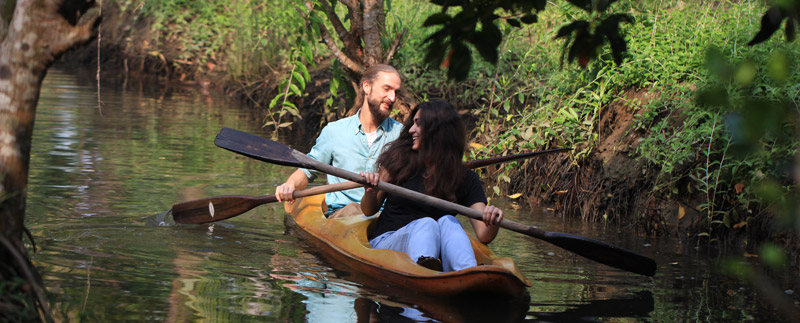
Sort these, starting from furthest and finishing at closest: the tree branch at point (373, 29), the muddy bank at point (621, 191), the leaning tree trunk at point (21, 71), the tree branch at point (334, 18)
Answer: the tree branch at point (334, 18) → the tree branch at point (373, 29) → the muddy bank at point (621, 191) → the leaning tree trunk at point (21, 71)

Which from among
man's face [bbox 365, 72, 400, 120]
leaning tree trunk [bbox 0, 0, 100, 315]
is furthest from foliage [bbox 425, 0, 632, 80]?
man's face [bbox 365, 72, 400, 120]

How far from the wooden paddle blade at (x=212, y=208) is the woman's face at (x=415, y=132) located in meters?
1.39

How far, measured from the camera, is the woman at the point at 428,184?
461cm

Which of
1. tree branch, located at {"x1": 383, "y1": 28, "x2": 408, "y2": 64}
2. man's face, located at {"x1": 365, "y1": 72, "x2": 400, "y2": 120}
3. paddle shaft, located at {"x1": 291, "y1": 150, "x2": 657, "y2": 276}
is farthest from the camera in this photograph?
tree branch, located at {"x1": 383, "y1": 28, "x2": 408, "y2": 64}

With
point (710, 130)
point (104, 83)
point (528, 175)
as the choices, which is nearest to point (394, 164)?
point (710, 130)

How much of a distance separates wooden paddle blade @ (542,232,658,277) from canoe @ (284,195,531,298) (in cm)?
39

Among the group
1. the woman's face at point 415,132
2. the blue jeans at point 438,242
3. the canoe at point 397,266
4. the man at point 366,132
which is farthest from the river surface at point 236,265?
the woman's face at point 415,132

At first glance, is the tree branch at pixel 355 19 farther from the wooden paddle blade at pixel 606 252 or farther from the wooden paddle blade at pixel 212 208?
the wooden paddle blade at pixel 606 252

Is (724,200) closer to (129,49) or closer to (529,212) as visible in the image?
(529,212)

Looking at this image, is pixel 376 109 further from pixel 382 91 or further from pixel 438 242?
pixel 438 242

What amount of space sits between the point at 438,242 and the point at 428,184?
350 millimetres

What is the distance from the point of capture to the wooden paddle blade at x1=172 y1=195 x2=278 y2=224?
228 inches

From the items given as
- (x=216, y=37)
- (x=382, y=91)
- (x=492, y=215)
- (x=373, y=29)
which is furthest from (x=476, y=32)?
(x=216, y=37)

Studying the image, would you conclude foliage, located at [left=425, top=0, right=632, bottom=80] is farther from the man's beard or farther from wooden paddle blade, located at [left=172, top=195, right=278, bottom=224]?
wooden paddle blade, located at [left=172, top=195, right=278, bottom=224]
